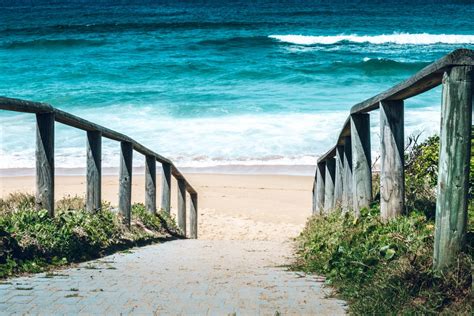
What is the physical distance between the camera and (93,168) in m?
7.34

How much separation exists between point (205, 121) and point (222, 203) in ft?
32.2

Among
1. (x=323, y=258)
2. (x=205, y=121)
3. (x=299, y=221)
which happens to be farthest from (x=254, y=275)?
(x=205, y=121)

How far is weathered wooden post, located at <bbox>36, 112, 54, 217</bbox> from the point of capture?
6.05 m

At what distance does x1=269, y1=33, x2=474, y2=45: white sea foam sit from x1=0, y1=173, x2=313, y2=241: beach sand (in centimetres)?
2950

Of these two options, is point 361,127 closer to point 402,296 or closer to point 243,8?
point 402,296

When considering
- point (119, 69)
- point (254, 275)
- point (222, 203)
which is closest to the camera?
point (254, 275)

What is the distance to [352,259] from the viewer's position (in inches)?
185

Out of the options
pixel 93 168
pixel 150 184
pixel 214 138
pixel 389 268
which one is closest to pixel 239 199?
pixel 150 184

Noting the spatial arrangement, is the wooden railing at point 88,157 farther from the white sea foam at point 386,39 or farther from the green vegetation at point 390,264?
the white sea foam at point 386,39

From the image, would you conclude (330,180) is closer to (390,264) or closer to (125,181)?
(125,181)

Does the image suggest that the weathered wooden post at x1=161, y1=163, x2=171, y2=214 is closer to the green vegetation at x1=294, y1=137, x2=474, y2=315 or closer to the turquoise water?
the green vegetation at x1=294, y1=137, x2=474, y2=315

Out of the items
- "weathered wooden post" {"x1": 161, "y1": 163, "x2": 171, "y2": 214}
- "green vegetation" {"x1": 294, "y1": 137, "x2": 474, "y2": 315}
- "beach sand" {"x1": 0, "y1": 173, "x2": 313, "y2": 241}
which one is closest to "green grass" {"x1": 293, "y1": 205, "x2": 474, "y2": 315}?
"green vegetation" {"x1": 294, "y1": 137, "x2": 474, "y2": 315}

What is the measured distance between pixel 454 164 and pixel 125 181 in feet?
A: 17.1

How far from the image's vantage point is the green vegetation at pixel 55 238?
207 inches
